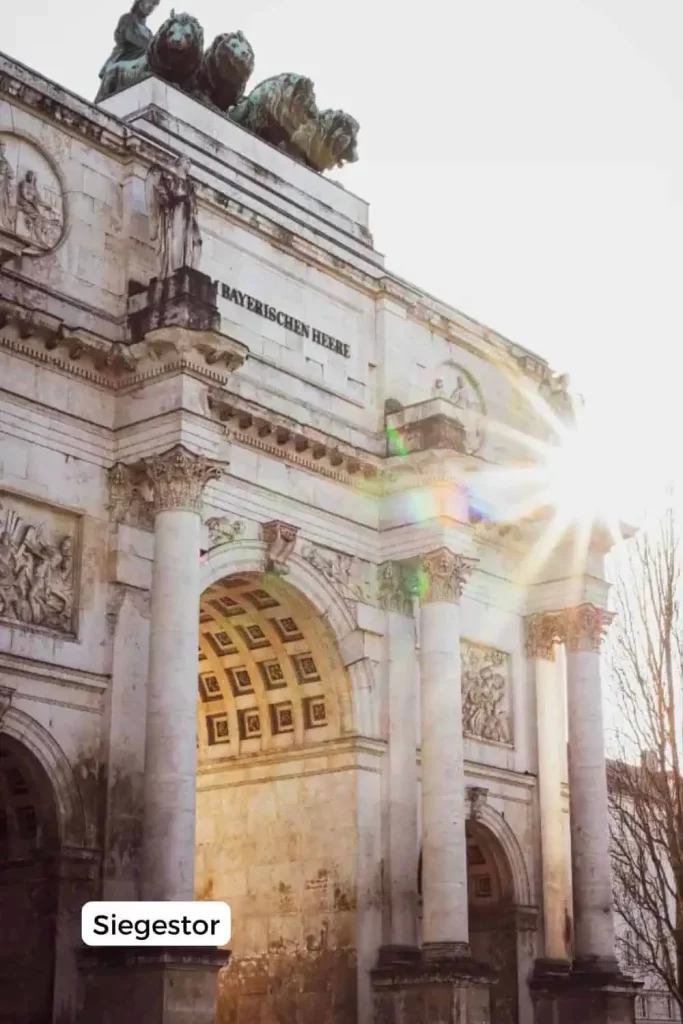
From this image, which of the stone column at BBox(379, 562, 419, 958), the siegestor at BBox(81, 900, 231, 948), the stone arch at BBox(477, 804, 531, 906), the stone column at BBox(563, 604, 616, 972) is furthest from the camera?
the stone arch at BBox(477, 804, 531, 906)

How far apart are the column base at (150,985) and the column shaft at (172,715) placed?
98cm

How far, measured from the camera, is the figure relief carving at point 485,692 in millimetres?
30375

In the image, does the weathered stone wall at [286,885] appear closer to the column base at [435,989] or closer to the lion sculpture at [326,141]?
the column base at [435,989]

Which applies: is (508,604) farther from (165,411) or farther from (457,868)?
(165,411)

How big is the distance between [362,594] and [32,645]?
724 cm

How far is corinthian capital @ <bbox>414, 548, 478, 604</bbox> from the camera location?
91.1ft

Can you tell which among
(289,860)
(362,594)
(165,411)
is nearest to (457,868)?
(289,860)

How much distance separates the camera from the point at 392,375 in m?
30.1

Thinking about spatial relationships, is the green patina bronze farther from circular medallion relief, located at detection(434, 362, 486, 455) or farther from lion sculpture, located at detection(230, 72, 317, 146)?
circular medallion relief, located at detection(434, 362, 486, 455)

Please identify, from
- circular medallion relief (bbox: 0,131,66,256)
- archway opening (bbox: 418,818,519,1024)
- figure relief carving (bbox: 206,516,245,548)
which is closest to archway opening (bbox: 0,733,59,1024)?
figure relief carving (bbox: 206,516,245,548)

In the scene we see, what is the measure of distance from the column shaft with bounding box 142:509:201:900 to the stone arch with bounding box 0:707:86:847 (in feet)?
3.54

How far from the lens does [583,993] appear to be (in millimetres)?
29219

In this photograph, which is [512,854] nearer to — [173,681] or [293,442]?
[293,442]

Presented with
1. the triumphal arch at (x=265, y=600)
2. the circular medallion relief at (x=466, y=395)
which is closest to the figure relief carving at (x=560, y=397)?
the triumphal arch at (x=265, y=600)
